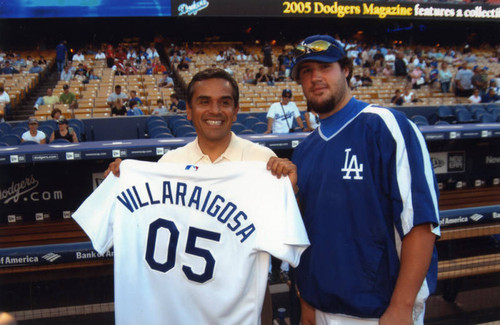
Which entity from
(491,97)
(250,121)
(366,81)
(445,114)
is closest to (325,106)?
(250,121)

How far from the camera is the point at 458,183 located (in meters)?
6.81

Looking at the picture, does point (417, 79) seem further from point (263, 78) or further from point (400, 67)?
point (263, 78)

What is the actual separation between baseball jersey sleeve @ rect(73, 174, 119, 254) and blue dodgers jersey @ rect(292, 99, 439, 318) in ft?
3.41

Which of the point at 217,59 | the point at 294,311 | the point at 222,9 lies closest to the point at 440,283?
the point at 294,311

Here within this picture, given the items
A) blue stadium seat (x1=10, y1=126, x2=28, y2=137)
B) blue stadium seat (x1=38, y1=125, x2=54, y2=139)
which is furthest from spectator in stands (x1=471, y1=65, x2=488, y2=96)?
blue stadium seat (x1=10, y1=126, x2=28, y2=137)

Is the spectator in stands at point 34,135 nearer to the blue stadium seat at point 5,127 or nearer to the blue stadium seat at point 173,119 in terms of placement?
the blue stadium seat at point 5,127

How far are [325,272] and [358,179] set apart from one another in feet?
A: 1.40

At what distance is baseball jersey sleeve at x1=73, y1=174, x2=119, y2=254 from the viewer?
2039mm

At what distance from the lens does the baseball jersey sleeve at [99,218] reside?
204cm

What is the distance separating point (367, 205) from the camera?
1666 millimetres

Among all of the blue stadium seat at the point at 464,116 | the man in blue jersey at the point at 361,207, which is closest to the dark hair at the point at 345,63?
the man in blue jersey at the point at 361,207

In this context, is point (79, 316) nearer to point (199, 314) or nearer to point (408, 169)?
point (199, 314)

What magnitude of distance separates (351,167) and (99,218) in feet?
4.16

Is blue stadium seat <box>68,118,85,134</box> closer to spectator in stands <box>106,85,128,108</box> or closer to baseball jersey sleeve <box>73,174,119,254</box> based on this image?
spectator in stands <box>106,85,128,108</box>
